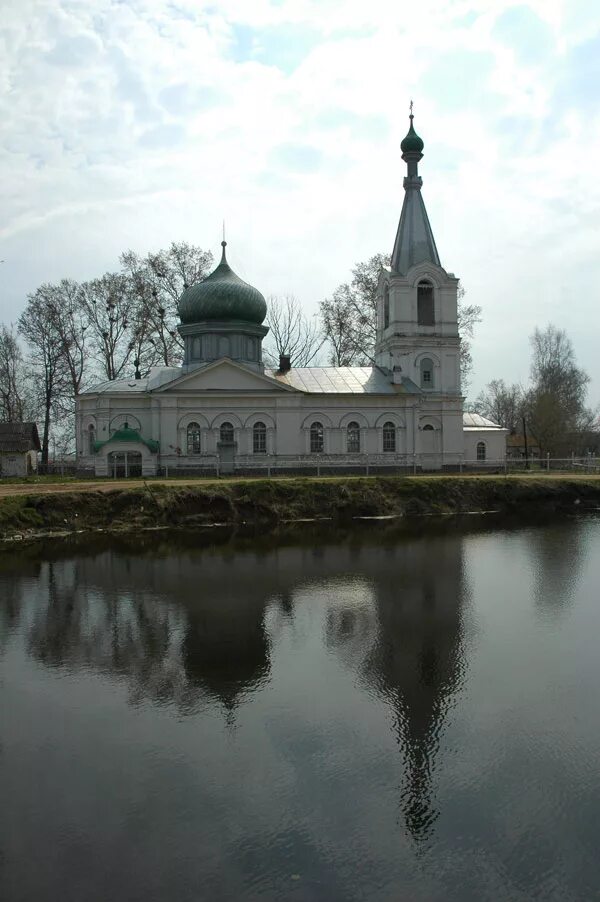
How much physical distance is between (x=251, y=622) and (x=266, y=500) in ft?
53.7

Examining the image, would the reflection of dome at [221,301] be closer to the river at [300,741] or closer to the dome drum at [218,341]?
the dome drum at [218,341]

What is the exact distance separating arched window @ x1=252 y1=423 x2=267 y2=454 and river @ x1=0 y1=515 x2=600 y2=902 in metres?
23.1

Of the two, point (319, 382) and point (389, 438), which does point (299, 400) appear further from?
point (389, 438)

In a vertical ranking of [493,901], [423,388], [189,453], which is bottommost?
[493,901]

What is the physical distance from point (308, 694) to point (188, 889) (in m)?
4.75

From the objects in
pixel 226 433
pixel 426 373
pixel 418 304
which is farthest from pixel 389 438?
pixel 226 433

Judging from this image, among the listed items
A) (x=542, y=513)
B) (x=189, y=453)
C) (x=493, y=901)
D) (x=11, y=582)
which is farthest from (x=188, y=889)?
(x=189, y=453)

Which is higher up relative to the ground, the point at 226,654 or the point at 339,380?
the point at 339,380

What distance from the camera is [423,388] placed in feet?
150

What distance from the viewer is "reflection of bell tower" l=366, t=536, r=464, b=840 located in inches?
356

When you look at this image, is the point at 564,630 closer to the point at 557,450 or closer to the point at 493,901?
the point at 493,901

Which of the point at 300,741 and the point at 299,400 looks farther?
the point at 299,400

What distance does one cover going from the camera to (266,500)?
3225 centimetres

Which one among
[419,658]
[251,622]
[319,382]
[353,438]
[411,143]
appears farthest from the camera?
[411,143]
